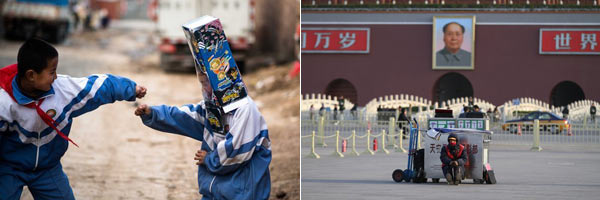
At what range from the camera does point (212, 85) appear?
3.86m

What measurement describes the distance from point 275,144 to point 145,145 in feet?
5.16

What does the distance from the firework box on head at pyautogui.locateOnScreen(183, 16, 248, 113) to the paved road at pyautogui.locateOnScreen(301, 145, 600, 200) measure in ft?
8.01

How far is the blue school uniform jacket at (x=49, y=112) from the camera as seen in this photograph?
4.04 metres

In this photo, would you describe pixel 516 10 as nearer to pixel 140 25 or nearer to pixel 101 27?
pixel 101 27

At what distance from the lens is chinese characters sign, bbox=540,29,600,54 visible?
6016 mm

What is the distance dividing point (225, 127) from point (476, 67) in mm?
3003

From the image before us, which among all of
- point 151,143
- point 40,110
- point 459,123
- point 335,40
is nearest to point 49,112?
point 40,110

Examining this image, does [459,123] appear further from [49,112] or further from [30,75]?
[30,75]

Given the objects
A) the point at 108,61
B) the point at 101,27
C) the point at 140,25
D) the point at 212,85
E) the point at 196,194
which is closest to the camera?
the point at 212,85

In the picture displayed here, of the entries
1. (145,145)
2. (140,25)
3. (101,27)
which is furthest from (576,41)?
(140,25)

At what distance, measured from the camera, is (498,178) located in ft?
20.9

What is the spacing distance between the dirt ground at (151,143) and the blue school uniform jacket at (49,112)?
2.64 meters

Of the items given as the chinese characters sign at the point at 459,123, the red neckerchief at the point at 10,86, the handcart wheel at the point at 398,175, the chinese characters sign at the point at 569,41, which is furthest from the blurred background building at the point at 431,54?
the red neckerchief at the point at 10,86

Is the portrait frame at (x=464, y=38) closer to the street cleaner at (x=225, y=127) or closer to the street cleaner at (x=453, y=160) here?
the street cleaner at (x=453, y=160)
